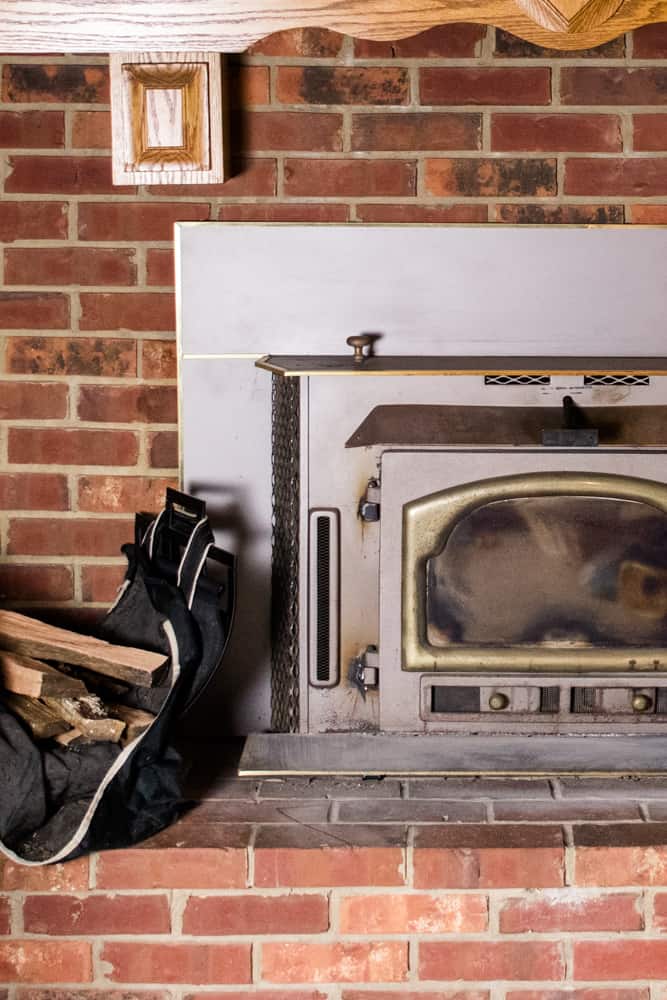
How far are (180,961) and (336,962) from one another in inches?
8.8

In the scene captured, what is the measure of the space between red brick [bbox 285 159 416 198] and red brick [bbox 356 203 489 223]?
24 mm

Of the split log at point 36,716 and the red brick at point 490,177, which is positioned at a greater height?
the red brick at point 490,177

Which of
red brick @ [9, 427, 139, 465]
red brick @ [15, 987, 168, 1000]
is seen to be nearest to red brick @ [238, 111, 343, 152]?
red brick @ [9, 427, 139, 465]

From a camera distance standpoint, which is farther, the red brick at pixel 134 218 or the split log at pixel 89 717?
the red brick at pixel 134 218

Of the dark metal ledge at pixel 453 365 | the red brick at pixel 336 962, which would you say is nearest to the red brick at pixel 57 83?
the dark metal ledge at pixel 453 365

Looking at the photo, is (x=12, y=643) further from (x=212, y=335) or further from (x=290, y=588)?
(x=212, y=335)

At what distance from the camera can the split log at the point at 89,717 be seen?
5.03 feet

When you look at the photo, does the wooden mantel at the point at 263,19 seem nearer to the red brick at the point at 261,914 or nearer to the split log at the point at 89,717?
the split log at the point at 89,717

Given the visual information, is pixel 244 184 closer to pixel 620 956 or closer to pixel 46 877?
pixel 46 877

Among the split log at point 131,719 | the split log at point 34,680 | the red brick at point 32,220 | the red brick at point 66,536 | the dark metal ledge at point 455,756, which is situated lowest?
the dark metal ledge at point 455,756

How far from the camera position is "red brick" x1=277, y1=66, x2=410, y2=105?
1.83 metres

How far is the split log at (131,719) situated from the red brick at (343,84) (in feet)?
3.57

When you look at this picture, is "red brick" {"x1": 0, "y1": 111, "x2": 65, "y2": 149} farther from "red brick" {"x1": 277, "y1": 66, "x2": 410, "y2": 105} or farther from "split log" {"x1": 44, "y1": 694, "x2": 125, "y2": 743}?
"split log" {"x1": 44, "y1": 694, "x2": 125, "y2": 743}

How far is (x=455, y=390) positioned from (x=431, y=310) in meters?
0.21
